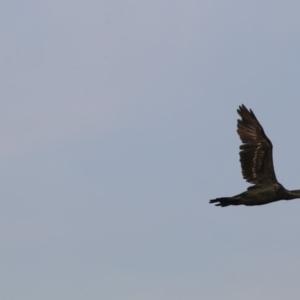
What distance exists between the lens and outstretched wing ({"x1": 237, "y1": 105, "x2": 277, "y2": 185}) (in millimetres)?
21734

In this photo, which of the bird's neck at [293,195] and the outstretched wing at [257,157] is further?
the outstretched wing at [257,157]

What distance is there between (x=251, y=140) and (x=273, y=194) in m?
2.34

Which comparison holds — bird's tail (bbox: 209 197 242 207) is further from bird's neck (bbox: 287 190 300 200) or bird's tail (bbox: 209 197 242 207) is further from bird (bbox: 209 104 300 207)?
bird's neck (bbox: 287 190 300 200)

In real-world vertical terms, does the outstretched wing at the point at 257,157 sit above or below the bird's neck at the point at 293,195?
above

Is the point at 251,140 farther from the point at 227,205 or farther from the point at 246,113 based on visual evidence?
the point at 227,205

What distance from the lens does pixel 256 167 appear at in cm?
2181

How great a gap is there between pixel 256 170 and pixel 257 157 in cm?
52

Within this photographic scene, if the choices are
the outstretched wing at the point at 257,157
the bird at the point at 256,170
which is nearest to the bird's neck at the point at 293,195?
the bird at the point at 256,170

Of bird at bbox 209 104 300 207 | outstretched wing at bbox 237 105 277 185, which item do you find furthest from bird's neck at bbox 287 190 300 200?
outstretched wing at bbox 237 105 277 185

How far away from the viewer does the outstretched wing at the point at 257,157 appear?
71.3 feet

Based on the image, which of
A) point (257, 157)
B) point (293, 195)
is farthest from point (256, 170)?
point (293, 195)

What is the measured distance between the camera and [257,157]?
21.8 meters

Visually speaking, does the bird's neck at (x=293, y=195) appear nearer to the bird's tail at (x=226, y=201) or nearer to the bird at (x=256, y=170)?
the bird at (x=256, y=170)

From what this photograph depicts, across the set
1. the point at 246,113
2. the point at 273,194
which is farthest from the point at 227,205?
the point at 246,113
